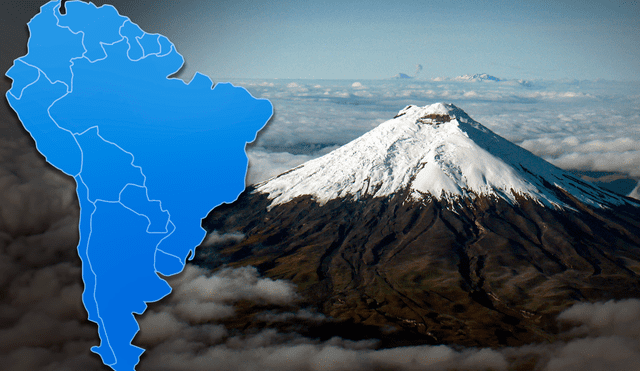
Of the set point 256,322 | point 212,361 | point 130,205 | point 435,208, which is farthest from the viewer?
point 435,208

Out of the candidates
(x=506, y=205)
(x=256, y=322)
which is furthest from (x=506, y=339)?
(x=256, y=322)

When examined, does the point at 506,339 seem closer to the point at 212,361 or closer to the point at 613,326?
the point at 613,326

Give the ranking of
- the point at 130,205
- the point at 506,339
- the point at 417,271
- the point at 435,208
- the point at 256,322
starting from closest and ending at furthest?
the point at 130,205 → the point at 506,339 → the point at 256,322 → the point at 417,271 → the point at 435,208

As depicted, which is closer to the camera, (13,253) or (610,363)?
(610,363)

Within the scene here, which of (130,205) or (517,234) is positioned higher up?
(130,205)

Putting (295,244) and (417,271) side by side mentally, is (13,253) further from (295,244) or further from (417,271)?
(417,271)

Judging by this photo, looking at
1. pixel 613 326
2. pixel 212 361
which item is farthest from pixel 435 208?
pixel 212 361

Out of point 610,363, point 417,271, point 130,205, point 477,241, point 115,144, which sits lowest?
point 610,363
